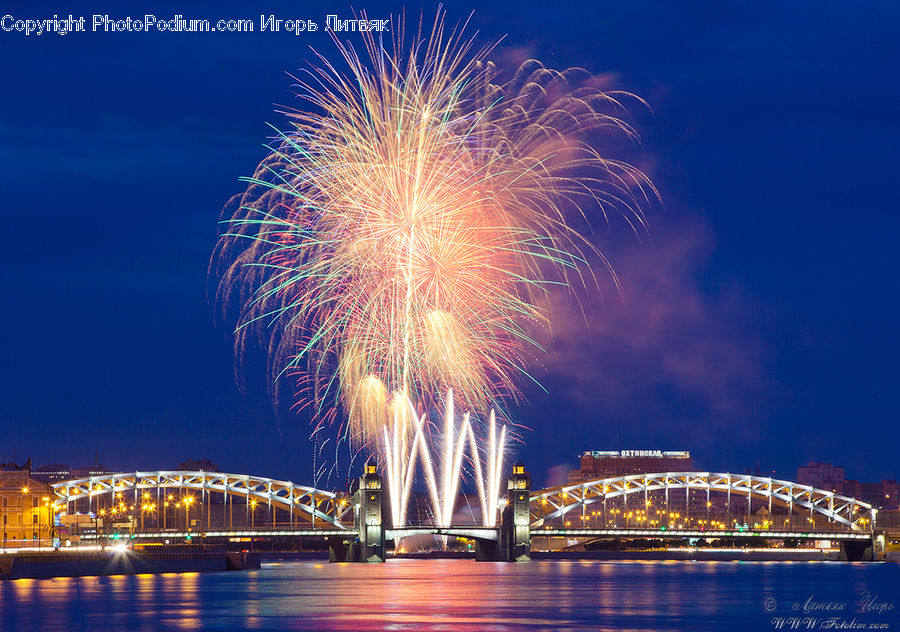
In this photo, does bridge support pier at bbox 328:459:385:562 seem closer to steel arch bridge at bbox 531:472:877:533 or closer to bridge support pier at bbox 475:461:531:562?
bridge support pier at bbox 475:461:531:562

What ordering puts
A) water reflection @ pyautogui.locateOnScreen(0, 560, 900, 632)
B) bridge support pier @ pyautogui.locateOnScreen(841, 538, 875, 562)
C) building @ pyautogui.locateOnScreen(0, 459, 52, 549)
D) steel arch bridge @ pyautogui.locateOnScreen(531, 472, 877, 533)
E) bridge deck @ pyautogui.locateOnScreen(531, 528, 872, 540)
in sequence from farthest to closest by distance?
1. steel arch bridge @ pyautogui.locateOnScreen(531, 472, 877, 533)
2. bridge support pier @ pyautogui.locateOnScreen(841, 538, 875, 562)
3. bridge deck @ pyautogui.locateOnScreen(531, 528, 872, 540)
4. building @ pyautogui.locateOnScreen(0, 459, 52, 549)
5. water reflection @ pyautogui.locateOnScreen(0, 560, 900, 632)

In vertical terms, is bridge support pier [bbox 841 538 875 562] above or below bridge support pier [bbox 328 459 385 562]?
below

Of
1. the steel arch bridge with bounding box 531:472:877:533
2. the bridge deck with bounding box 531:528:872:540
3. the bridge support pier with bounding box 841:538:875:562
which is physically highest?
the steel arch bridge with bounding box 531:472:877:533

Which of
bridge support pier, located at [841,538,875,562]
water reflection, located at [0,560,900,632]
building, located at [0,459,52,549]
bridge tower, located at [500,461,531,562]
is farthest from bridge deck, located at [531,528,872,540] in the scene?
building, located at [0,459,52,549]

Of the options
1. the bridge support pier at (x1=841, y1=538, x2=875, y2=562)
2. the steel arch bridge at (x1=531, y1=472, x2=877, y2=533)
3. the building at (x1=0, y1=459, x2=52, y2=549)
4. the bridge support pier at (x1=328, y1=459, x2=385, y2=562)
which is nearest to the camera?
the building at (x1=0, y1=459, x2=52, y2=549)

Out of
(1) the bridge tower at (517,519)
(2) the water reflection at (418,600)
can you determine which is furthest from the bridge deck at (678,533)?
(2) the water reflection at (418,600)

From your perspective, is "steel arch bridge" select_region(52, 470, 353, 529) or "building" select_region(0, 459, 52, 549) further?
"steel arch bridge" select_region(52, 470, 353, 529)
